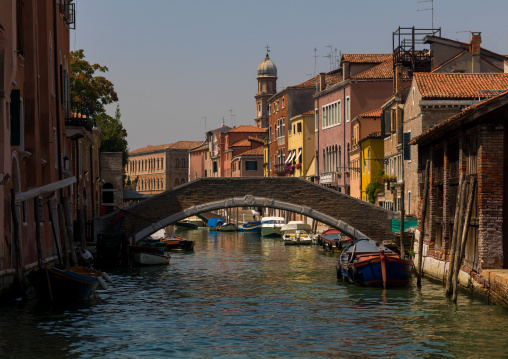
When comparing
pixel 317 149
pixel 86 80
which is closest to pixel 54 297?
pixel 86 80

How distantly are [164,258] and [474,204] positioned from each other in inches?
626

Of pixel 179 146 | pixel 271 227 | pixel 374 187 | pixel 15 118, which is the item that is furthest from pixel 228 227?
pixel 179 146

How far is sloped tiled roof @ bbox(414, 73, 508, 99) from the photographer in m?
30.6

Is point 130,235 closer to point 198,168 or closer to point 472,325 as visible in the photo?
point 472,325

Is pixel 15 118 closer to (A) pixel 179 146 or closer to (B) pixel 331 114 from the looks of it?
(B) pixel 331 114

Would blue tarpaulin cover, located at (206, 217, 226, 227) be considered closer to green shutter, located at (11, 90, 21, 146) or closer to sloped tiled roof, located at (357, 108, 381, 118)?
sloped tiled roof, located at (357, 108, 381, 118)

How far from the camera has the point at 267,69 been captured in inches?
4365

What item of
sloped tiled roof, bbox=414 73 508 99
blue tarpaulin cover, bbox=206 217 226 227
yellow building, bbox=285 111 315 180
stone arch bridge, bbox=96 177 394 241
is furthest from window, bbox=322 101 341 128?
sloped tiled roof, bbox=414 73 508 99

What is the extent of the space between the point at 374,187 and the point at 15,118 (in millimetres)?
25719

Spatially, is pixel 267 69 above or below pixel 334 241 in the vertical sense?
above

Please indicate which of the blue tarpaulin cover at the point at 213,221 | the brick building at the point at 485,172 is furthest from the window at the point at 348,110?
the brick building at the point at 485,172

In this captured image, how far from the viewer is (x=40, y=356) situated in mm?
14609

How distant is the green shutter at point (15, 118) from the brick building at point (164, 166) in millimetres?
98334

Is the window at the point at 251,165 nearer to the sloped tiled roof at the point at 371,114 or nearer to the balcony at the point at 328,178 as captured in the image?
the balcony at the point at 328,178
